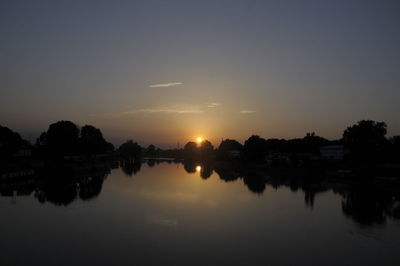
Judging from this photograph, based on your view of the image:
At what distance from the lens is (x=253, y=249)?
62.5 ft

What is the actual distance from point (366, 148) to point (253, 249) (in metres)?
45.6

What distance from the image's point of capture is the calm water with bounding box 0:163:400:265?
17625mm

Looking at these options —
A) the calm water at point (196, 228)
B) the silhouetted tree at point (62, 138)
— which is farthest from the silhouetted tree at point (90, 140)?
the calm water at point (196, 228)

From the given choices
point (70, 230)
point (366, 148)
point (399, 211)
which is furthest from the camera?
point (366, 148)

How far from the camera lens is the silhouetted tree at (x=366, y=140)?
56.3m

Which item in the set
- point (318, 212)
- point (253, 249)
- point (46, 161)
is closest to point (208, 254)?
point (253, 249)

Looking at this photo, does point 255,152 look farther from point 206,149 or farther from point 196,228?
point 196,228

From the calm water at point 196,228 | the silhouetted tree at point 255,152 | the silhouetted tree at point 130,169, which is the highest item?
the silhouetted tree at point 255,152

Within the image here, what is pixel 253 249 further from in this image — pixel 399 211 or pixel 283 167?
pixel 283 167

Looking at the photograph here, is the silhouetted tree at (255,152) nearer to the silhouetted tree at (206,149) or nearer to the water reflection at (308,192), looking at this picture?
the water reflection at (308,192)

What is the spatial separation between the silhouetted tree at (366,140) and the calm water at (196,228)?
18131mm

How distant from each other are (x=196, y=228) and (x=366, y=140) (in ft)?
152

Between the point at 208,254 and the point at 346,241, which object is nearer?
the point at 208,254

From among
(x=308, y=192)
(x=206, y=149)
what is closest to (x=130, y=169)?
(x=308, y=192)
